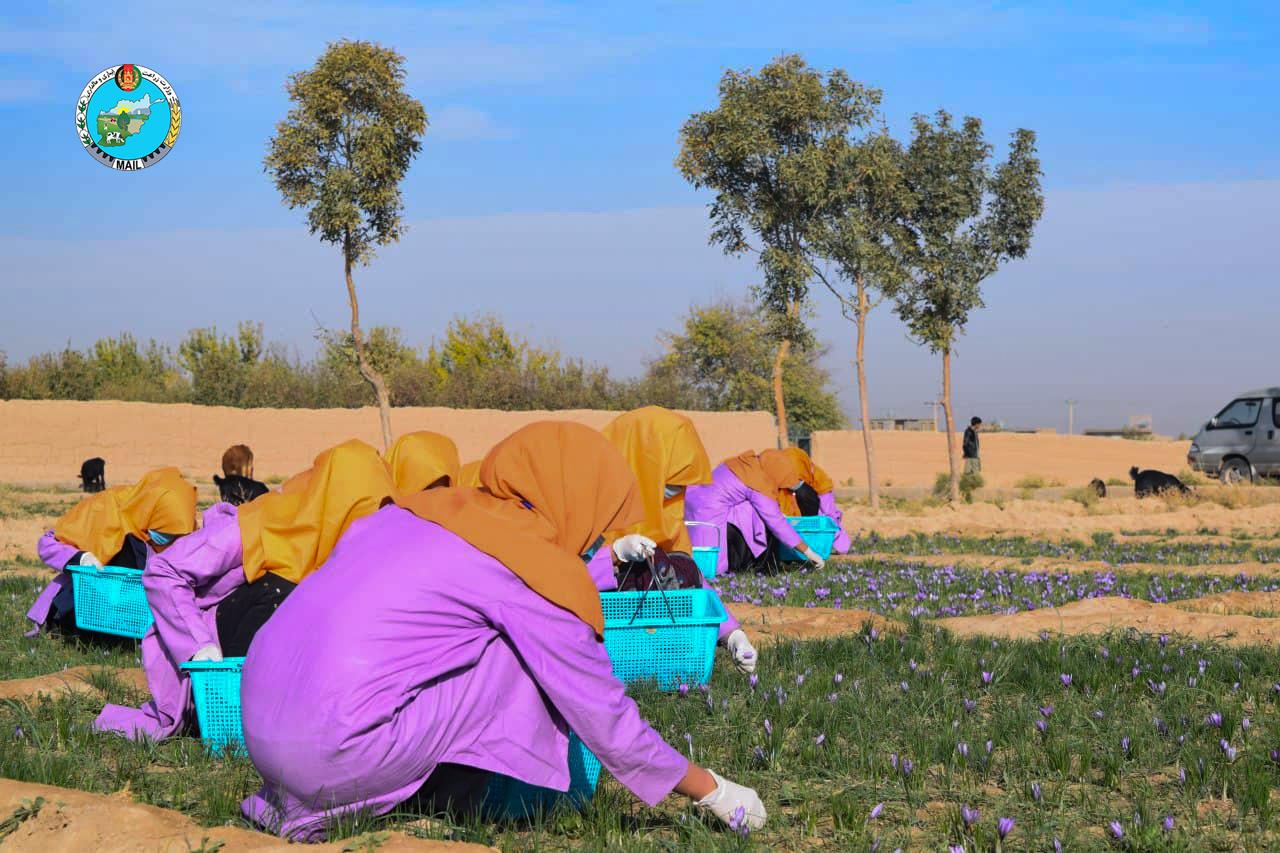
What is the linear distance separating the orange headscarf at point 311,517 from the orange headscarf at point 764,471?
591 cm

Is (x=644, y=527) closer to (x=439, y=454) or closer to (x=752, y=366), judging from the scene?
(x=439, y=454)

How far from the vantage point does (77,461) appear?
124ft

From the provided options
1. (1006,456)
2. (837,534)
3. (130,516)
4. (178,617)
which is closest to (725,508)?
(837,534)

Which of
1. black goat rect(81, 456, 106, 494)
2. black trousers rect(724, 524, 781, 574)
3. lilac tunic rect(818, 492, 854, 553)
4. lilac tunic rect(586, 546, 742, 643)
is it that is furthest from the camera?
black goat rect(81, 456, 106, 494)

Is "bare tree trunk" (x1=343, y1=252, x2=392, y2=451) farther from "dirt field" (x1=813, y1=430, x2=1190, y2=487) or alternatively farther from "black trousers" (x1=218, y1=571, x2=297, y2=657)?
"black trousers" (x1=218, y1=571, x2=297, y2=657)

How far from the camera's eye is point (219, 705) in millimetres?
4734

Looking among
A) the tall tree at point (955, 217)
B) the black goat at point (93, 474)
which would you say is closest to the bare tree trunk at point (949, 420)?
the tall tree at point (955, 217)

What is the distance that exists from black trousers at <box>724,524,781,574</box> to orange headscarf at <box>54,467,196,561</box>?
471cm

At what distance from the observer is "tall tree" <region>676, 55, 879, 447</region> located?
2341cm

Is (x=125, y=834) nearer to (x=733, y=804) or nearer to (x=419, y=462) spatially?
(x=733, y=804)

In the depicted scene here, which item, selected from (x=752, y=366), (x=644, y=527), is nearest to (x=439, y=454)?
(x=644, y=527)

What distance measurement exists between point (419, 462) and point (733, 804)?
4.10m

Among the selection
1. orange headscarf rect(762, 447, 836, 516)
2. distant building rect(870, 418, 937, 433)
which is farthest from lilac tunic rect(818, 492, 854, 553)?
distant building rect(870, 418, 937, 433)

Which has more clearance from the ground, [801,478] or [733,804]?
[801,478]
